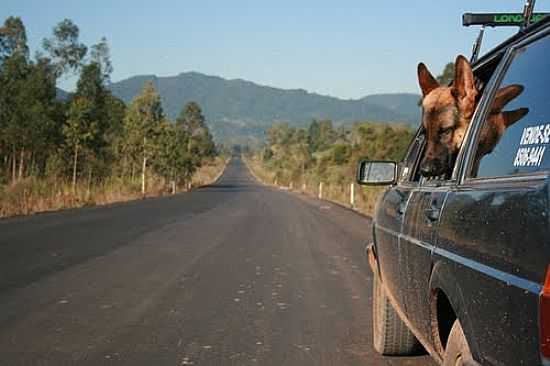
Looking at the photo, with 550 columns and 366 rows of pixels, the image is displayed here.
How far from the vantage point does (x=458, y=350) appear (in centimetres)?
300

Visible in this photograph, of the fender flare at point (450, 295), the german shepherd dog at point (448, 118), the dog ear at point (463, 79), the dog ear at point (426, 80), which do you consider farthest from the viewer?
the dog ear at point (426, 80)

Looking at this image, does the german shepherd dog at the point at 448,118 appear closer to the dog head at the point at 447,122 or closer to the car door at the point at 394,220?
the dog head at the point at 447,122

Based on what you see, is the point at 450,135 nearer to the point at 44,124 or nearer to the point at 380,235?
the point at 380,235

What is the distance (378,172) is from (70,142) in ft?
110

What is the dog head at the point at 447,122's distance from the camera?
406cm

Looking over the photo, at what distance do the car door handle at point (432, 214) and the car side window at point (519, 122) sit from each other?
26 cm

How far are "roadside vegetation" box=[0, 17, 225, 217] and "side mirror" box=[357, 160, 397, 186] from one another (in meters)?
17.6

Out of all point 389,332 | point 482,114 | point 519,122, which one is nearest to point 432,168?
point 482,114

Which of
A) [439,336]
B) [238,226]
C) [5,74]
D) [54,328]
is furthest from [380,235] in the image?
[5,74]

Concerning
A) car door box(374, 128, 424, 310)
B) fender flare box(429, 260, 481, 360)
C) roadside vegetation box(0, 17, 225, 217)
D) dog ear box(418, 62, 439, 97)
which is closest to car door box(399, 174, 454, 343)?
fender flare box(429, 260, 481, 360)

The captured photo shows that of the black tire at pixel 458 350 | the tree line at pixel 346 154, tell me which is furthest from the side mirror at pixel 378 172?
the tree line at pixel 346 154

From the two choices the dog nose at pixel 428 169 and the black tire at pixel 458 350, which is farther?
the dog nose at pixel 428 169

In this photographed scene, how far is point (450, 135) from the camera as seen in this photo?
4215mm

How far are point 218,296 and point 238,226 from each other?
10.6 metres
